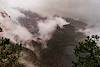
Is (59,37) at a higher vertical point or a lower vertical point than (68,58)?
higher

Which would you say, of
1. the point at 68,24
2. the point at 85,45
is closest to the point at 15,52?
the point at 85,45

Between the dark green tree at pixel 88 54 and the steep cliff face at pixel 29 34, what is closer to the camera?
the dark green tree at pixel 88 54

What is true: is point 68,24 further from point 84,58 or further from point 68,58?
point 84,58

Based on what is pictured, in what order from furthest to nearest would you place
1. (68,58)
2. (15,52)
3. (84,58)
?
1. (68,58)
2. (15,52)
3. (84,58)

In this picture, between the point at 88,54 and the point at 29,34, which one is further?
the point at 29,34

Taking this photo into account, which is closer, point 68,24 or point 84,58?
point 84,58

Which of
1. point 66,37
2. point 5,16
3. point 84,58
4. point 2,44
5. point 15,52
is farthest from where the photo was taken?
point 66,37

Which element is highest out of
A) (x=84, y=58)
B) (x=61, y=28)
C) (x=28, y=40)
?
(x=61, y=28)

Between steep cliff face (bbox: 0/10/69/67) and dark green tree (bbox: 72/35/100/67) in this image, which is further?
steep cliff face (bbox: 0/10/69/67)

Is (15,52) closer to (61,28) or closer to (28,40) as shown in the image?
(28,40)

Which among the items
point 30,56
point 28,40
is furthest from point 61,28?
point 30,56
